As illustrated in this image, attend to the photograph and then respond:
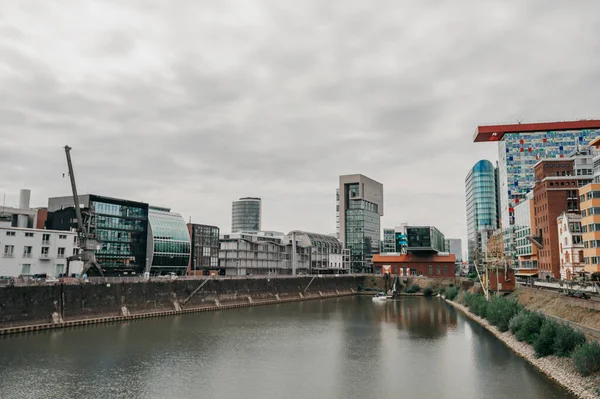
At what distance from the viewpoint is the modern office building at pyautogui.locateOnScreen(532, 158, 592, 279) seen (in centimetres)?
9312

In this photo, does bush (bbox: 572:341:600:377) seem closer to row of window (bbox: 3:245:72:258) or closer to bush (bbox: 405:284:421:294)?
row of window (bbox: 3:245:72:258)

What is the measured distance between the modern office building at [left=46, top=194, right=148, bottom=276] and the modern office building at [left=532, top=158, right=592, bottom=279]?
319ft

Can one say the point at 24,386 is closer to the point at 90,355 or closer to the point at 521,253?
the point at 90,355

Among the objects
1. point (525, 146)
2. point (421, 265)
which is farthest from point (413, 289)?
point (525, 146)

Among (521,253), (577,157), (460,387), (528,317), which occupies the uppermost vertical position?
(577,157)

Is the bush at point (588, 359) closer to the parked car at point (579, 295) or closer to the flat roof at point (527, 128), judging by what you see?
the parked car at point (579, 295)

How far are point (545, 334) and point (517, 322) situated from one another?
1111cm

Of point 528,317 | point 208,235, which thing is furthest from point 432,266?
point 528,317

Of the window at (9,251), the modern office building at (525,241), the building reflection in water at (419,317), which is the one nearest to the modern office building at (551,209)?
the modern office building at (525,241)

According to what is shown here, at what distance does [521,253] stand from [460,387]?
91819mm

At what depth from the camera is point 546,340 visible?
138ft

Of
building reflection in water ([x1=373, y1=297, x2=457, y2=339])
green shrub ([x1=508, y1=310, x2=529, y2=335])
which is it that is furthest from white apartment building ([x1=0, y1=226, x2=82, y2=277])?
green shrub ([x1=508, y1=310, x2=529, y2=335])

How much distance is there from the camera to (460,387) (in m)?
37.5

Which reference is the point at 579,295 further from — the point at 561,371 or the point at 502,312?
the point at 561,371
